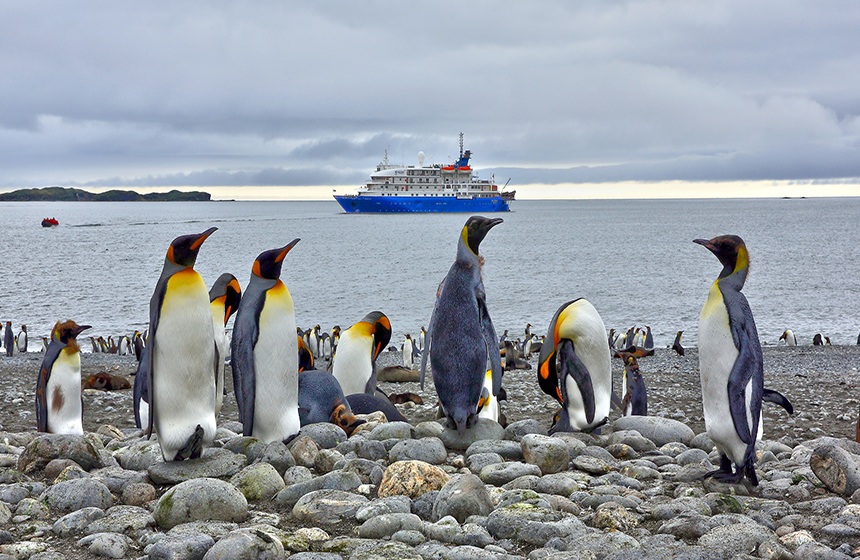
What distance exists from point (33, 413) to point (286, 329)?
578 centimetres

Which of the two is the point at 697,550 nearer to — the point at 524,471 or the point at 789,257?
the point at 524,471

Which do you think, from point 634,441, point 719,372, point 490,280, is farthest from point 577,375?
point 490,280

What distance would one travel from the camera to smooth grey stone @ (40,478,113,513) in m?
3.86

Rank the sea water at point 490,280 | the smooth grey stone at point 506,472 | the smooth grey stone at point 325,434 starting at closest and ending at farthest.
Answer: the smooth grey stone at point 506,472 → the smooth grey stone at point 325,434 → the sea water at point 490,280

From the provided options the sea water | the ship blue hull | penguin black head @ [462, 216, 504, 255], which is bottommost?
the sea water

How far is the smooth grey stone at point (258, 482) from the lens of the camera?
4.00 metres

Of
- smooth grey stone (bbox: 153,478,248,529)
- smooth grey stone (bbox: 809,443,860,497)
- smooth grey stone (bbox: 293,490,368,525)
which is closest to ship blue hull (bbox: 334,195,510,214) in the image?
smooth grey stone (bbox: 809,443,860,497)

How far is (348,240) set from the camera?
71750 mm

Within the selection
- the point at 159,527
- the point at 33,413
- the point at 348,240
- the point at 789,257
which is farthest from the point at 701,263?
the point at 159,527

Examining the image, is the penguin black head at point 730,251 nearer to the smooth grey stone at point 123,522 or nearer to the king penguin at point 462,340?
the king penguin at point 462,340

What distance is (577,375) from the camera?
5.91 m

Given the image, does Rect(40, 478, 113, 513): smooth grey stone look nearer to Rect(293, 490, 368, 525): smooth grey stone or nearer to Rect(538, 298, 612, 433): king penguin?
Rect(293, 490, 368, 525): smooth grey stone

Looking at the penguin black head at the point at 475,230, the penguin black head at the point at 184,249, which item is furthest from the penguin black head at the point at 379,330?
the penguin black head at the point at 184,249

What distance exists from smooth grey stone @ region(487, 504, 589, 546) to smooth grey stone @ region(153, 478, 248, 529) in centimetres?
134
